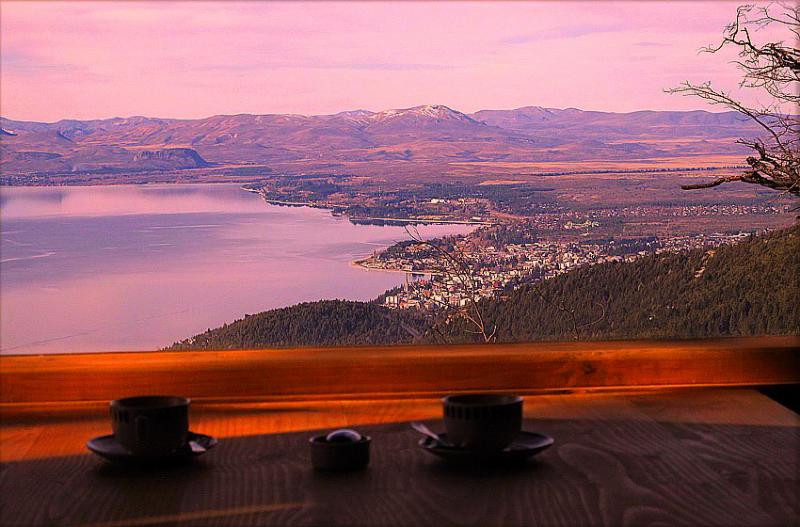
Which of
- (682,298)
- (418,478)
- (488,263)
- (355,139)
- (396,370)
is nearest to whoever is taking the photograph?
(418,478)

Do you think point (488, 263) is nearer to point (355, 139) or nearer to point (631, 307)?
point (631, 307)

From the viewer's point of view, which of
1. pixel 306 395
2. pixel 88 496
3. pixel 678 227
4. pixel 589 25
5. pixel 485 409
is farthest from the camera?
pixel 678 227

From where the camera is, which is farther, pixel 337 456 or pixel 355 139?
pixel 355 139

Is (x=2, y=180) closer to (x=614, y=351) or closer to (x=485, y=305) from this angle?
(x=485, y=305)

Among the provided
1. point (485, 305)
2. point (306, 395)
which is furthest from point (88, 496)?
point (485, 305)

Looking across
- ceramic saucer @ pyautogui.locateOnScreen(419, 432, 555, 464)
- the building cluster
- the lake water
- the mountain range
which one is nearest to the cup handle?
ceramic saucer @ pyautogui.locateOnScreen(419, 432, 555, 464)

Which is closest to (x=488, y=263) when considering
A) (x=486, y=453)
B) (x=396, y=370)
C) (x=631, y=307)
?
(x=631, y=307)

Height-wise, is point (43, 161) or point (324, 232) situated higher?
point (43, 161)
